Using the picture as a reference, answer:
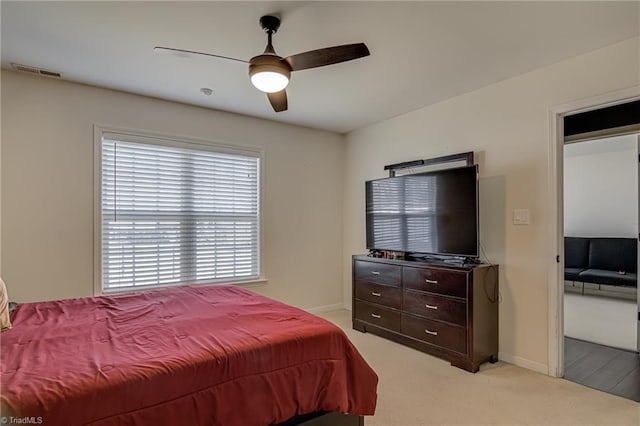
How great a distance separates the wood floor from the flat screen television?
4.11ft

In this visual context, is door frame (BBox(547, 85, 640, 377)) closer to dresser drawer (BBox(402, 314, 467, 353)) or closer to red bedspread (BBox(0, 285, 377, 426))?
dresser drawer (BBox(402, 314, 467, 353))

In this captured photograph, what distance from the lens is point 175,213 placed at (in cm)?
376

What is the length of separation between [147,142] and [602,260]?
284 inches

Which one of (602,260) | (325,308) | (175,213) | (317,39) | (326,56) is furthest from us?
(602,260)

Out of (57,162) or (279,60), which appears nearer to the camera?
(279,60)

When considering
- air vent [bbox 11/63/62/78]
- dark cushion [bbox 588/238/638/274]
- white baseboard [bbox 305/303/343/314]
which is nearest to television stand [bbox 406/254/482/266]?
white baseboard [bbox 305/303/343/314]

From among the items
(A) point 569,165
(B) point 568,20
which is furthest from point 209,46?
(A) point 569,165

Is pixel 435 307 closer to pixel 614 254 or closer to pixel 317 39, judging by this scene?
pixel 317 39

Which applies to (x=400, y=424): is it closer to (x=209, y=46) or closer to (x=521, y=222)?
(x=521, y=222)

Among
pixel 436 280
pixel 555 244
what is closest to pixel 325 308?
pixel 436 280

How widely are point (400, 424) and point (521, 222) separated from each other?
6.57 feet

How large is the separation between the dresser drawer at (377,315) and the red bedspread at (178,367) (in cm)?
180

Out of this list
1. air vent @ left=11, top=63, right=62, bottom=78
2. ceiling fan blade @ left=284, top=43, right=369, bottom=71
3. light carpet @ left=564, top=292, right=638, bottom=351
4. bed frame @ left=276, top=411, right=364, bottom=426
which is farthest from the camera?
light carpet @ left=564, top=292, right=638, bottom=351

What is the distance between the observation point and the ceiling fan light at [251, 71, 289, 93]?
6.95 feet
